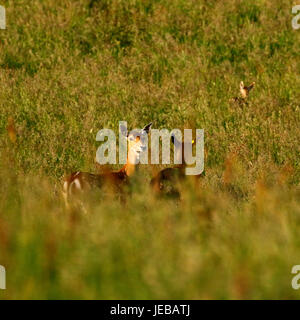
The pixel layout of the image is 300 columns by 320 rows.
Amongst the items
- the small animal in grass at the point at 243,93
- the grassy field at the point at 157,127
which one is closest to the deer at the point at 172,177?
the grassy field at the point at 157,127

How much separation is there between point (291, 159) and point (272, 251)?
6.57 meters

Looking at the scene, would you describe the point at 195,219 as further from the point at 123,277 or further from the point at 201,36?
the point at 201,36

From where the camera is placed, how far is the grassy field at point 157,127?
440cm

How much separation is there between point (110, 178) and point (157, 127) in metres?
5.07

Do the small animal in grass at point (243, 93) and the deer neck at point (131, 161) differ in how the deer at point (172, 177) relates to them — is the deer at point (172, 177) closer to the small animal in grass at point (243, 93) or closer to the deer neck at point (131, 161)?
the deer neck at point (131, 161)

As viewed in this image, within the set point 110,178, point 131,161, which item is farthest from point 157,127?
point 110,178

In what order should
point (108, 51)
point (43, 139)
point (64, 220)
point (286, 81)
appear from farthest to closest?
point (108, 51) → point (286, 81) → point (43, 139) → point (64, 220)

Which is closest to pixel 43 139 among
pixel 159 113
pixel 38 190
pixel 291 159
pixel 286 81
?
pixel 159 113

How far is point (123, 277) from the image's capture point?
443cm

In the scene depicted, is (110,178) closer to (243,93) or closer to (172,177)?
(172,177)
